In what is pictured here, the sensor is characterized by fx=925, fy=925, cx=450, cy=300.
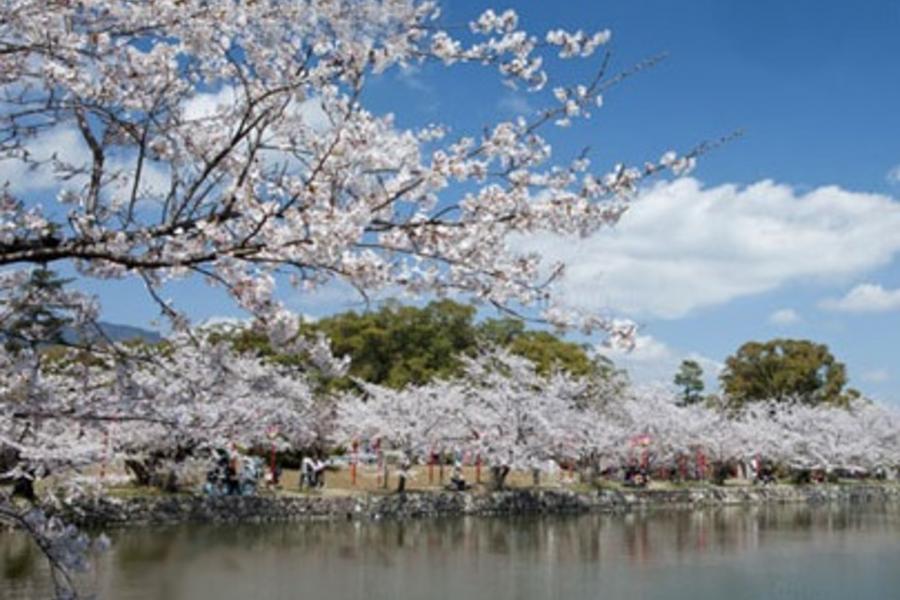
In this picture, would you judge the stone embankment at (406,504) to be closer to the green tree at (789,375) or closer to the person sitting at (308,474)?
the person sitting at (308,474)

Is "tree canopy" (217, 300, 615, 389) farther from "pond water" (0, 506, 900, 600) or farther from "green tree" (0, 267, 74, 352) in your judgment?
"green tree" (0, 267, 74, 352)

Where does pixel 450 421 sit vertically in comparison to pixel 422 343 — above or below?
below

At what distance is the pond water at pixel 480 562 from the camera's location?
8.83 meters

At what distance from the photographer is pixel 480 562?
10.9m

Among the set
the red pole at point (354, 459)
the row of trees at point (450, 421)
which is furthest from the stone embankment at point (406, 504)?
the red pole at point (354, 459)

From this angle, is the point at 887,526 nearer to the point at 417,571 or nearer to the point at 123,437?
the point at 417,571

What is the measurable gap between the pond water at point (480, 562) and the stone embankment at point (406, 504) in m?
0.62

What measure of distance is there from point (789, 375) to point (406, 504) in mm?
23794

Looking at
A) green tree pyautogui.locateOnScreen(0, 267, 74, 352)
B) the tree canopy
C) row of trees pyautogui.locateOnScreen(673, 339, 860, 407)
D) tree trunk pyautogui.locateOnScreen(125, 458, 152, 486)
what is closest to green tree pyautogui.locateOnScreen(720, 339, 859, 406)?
row of trees pyautogui.locateOnScreen(673, 339, 860, 407)

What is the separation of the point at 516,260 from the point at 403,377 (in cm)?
2681

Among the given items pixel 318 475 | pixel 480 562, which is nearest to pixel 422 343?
pixel 318 475

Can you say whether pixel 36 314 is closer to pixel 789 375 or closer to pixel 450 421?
pixel 450 421

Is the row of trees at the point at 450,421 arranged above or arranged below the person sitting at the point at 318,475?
above

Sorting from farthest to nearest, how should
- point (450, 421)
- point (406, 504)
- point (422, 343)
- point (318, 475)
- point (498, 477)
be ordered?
point (422, 343), point (450, 421), point (498, 477), point (318, 475), point (406, 504)
